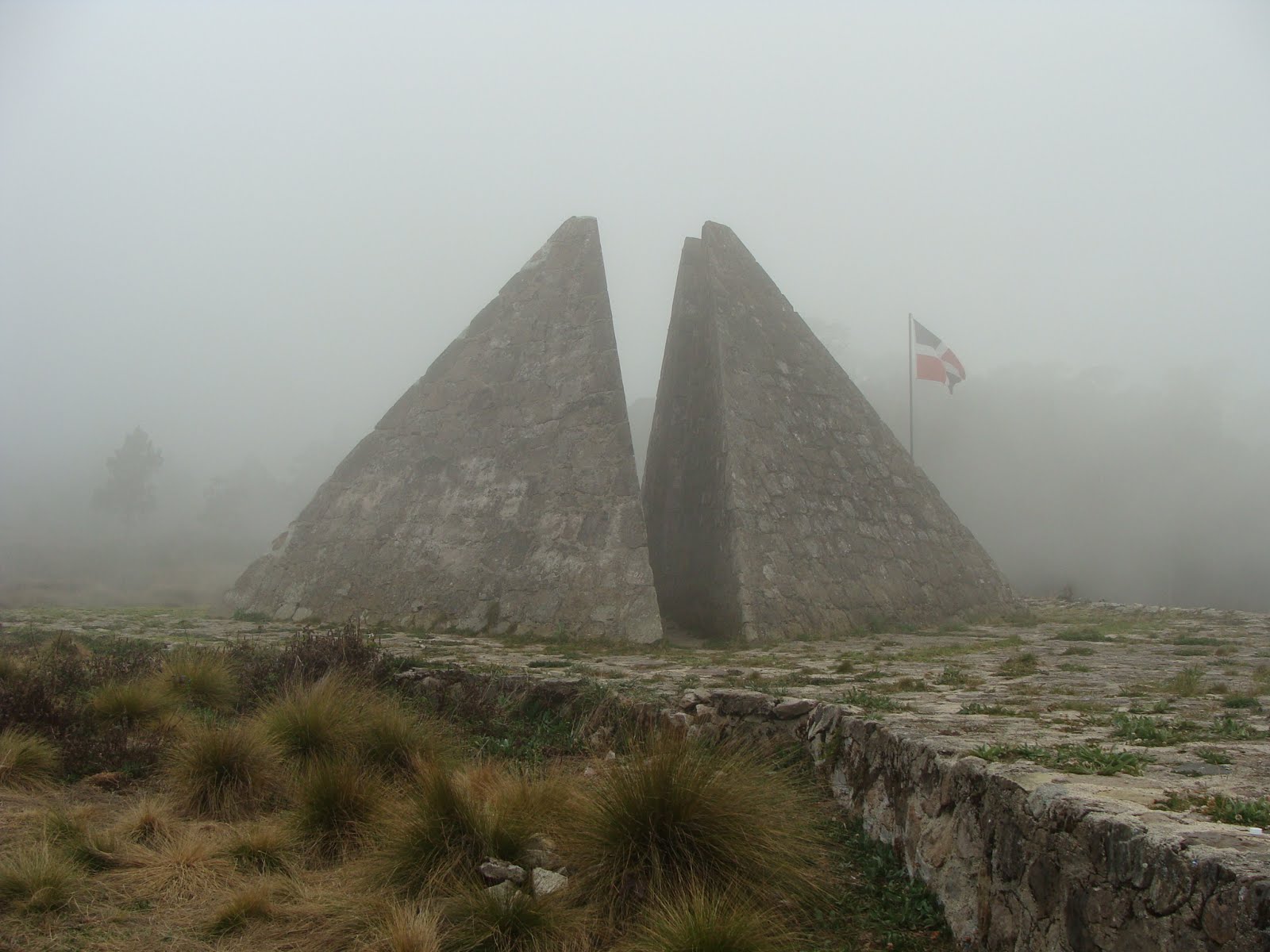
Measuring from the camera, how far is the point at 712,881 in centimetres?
310

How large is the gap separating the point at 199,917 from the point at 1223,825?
3.58m

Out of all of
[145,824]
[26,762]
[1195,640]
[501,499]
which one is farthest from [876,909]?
[501,499]

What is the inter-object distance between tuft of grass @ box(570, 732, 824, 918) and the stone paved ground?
730 millimetres

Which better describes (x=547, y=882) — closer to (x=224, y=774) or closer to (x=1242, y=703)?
(x=224, y=774)

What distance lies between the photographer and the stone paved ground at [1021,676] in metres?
3.07

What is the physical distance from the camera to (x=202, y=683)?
6195 mm

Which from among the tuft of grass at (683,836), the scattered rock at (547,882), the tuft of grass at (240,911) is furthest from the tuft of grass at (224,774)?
the tuft of grass at (683,836)

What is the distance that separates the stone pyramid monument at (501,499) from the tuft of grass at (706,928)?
587 centimetres

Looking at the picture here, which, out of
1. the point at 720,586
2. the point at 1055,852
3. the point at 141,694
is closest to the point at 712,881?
the point at 1055,852

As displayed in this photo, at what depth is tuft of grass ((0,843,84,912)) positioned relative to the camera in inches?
135

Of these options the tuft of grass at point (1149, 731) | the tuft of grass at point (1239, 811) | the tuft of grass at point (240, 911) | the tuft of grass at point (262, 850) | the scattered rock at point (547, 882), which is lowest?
the tuft of grass at point (240, 911)

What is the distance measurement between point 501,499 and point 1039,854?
8.44 metres

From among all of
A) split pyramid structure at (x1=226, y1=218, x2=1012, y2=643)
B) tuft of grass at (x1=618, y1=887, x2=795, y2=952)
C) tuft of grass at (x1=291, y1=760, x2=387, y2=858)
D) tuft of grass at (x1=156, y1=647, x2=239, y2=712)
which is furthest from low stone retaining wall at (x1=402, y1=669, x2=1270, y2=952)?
split pyramid structure at (x1=226, y1=218, x2=1012, y2=643)

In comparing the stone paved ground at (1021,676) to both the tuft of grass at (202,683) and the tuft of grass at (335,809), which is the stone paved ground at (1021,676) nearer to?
the tuft of grass at (202,683)
